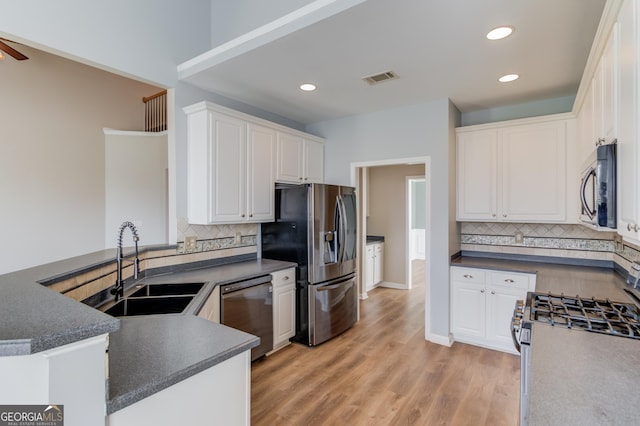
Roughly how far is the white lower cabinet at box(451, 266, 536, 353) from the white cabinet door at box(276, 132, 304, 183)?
2.10 metres

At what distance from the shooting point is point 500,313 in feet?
10.9

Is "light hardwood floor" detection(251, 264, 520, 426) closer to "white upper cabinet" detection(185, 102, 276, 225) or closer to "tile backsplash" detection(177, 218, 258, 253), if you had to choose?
"tile backsplash" detection(177, 218, 258, 253)

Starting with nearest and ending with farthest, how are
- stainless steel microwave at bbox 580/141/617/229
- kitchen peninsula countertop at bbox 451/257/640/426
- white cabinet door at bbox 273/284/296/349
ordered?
kitchen peninsula countertop at bbox 451/257/640/426 → stainless steel microwave at bbox 580/141/617/229 → white cabinet door at bbox 273/284/296/349

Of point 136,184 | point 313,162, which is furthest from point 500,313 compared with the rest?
point 136,184

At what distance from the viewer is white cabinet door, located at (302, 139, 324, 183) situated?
13.6ft

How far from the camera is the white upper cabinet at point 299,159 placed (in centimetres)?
379

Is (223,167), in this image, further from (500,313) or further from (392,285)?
(392,285)

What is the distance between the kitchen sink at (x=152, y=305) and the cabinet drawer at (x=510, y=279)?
2871mm

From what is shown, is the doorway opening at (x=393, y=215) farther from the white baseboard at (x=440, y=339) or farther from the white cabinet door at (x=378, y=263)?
the white baseboard at (x=440, y=339)

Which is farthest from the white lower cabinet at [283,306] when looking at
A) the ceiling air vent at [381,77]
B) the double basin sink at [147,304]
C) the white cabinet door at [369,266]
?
the white cabinet door at [369,266]

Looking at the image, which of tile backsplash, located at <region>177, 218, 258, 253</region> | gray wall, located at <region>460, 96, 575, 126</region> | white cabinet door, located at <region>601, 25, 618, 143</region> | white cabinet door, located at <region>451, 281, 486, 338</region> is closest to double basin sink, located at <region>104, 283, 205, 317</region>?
tile backsplash, located at <region>177, 218, 258, 253</region>

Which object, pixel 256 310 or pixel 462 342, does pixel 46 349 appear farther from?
pixel 462 342

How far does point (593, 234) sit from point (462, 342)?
174 cm

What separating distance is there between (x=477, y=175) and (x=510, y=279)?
1.18m
